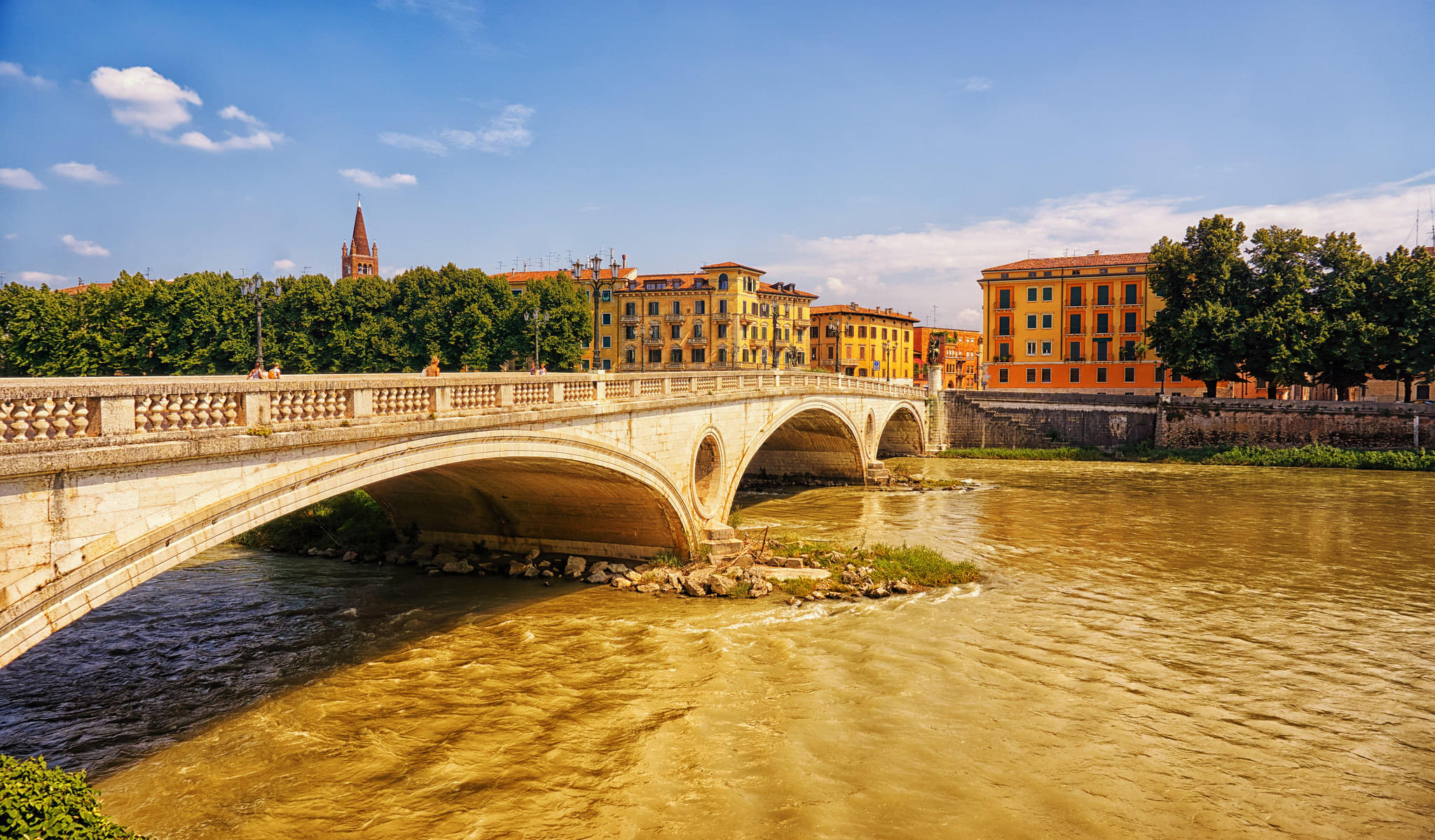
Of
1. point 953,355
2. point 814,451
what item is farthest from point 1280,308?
point 953,355

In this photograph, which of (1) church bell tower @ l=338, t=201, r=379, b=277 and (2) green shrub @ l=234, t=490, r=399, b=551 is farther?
(1) church bell tower @ l=338, t=201, r=379, b=277

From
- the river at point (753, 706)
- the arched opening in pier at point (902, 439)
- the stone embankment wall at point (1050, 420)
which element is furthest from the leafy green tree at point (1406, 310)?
the river at point (753, 706)

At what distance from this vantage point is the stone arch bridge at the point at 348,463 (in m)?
7.50

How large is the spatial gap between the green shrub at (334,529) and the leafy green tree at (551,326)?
89.6 feet

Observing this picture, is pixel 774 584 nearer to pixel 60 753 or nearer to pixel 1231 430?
pixel 60 753

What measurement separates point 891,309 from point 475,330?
51834 millimetres

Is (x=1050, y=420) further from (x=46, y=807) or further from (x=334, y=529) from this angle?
(x=46, y=807)

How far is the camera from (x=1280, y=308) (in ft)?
139

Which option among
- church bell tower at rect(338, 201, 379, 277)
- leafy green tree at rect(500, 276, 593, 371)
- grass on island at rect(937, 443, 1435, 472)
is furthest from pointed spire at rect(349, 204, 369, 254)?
grass on island at rect(937, 443, 1435, 472)

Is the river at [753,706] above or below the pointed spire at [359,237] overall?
below

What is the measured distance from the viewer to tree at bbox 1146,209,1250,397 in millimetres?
43938

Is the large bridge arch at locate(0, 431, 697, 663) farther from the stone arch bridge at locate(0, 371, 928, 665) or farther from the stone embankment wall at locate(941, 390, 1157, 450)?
the stone embankment wall at locate(941, 390, 1157, 450)

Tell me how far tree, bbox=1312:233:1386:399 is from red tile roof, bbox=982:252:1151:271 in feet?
49.6

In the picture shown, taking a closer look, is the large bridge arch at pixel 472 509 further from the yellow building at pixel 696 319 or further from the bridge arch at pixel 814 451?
the yellow building at pixel 696 319
